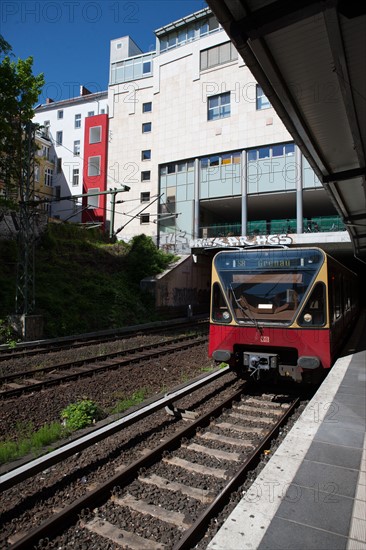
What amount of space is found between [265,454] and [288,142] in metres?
26.9

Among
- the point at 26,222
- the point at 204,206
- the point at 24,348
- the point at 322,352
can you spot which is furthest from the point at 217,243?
the point at 322,352

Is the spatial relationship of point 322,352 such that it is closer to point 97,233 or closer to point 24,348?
point 24,348

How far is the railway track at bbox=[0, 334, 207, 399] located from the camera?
858 centimetres

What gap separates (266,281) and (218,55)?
30.4m

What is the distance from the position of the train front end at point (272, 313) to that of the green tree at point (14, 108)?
11.9 metres

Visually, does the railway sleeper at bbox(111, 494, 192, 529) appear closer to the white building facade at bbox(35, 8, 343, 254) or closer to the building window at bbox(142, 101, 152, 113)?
the white building facade at bbox(35, 8, 343, 254)

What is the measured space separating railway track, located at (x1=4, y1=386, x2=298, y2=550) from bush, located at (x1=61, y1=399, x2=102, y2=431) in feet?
5.50

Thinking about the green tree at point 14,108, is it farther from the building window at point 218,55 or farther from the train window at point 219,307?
the building window at point 218,55

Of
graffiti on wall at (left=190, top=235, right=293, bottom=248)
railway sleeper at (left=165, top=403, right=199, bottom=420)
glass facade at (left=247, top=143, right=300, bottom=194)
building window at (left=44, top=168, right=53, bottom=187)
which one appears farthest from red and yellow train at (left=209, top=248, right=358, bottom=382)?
building window at (left=44, top=168, right=53, bottom=187)

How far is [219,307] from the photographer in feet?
27.0

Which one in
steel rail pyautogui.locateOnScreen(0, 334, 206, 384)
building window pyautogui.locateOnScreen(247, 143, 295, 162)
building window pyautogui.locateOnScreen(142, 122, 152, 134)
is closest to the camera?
steel rail pyautogui.locateOnScreen(0, 334, 206, 384)

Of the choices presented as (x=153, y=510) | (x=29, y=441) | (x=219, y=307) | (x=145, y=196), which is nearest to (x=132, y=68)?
(x=145, y=196)

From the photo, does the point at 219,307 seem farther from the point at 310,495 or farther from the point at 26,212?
the point at 26,212

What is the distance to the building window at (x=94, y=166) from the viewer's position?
4016 cm
